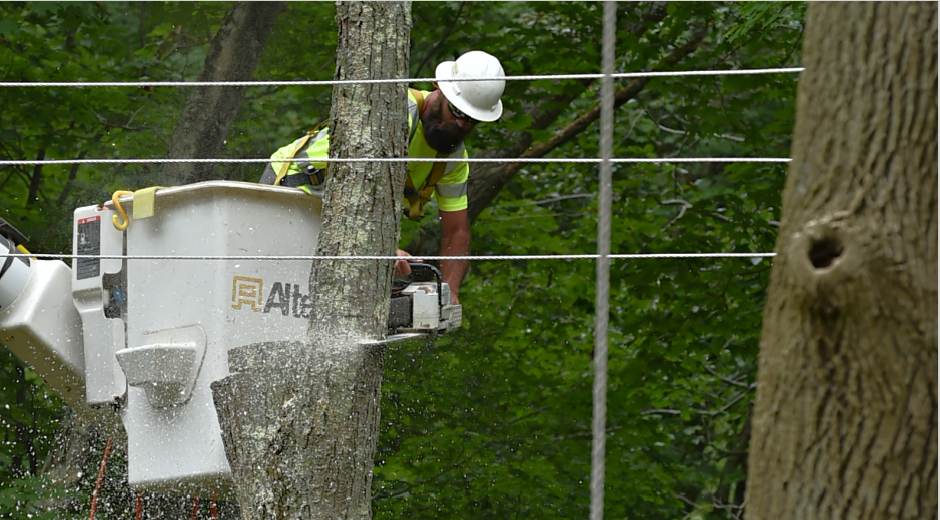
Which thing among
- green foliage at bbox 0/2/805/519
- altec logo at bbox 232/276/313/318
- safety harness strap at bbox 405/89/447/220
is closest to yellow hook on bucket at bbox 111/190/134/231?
altec logo at bbox 232/276/313/318

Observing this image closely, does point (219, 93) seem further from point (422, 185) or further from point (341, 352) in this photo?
point (341, 352)

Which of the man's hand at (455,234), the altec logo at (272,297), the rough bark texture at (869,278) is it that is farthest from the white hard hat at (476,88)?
the rough bark texture at (869,278)

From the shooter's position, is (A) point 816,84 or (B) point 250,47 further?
(B) point 250,47

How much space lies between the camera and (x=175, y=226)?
343 centimetres

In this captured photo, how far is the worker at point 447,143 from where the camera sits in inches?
158

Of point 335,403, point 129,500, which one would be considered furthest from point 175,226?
point 129,500

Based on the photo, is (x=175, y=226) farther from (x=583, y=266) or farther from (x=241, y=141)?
(x=583, y=266)

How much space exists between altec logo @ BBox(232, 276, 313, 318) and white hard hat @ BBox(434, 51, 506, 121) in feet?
3.39

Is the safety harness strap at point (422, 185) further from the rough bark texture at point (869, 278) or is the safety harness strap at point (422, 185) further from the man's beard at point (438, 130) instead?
the rough bark texture at point (869, 278)

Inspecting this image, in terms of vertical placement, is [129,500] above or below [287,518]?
below

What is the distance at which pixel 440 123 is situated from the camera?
13.6 feet

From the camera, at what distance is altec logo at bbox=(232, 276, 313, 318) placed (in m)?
3.38

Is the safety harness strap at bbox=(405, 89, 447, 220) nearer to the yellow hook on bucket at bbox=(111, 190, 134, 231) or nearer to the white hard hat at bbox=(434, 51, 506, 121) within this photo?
the white hard hat at bbox=(434, 51, 506, 121)

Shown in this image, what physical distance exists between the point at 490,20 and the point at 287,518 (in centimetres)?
435
